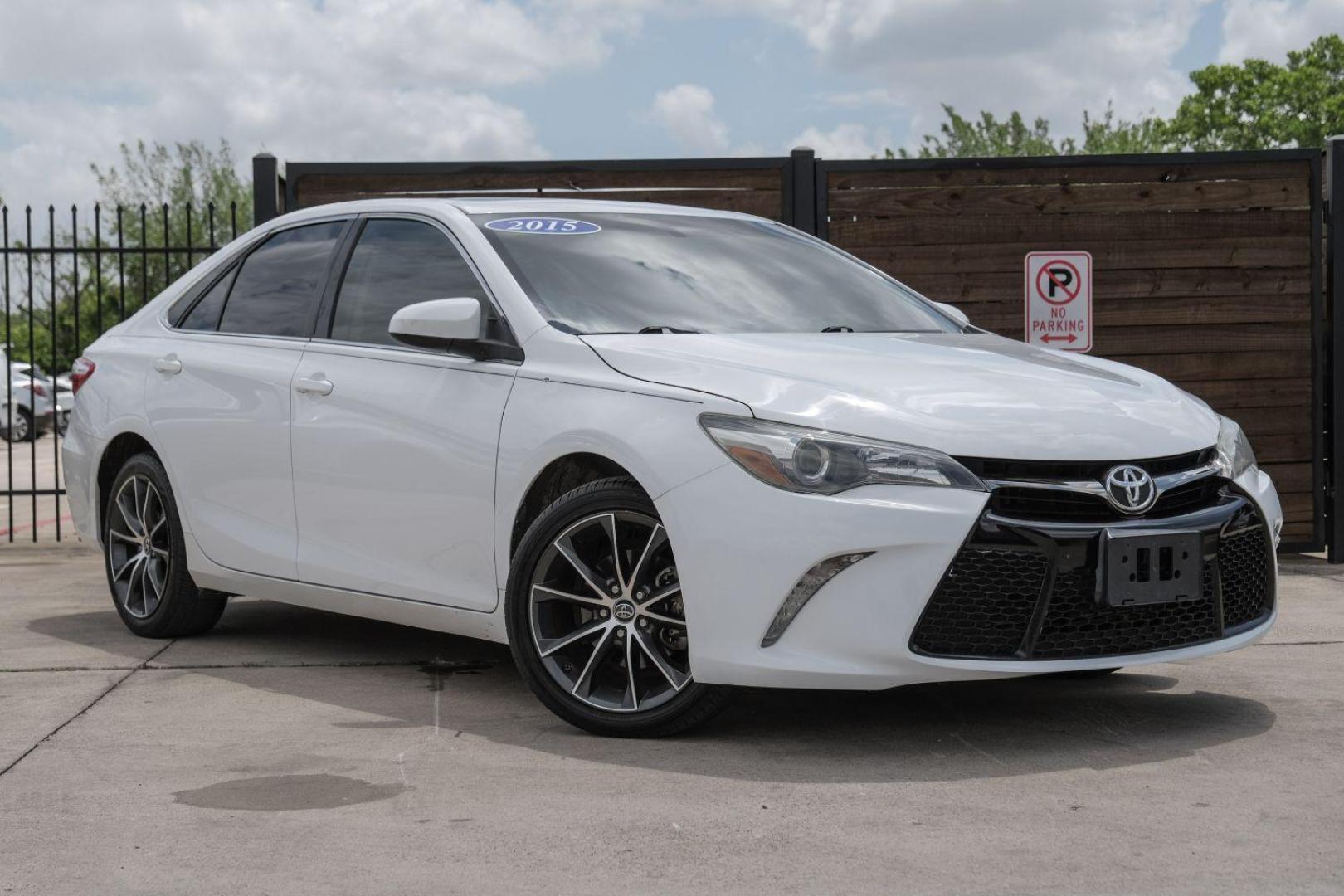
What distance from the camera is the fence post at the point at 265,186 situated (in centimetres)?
969

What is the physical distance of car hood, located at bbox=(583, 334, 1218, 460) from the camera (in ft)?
14.7

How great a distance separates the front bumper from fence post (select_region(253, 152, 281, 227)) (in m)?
5.79

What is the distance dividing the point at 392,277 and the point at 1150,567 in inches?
110

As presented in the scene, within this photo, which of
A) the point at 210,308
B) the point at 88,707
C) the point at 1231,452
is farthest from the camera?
the point at 210,308

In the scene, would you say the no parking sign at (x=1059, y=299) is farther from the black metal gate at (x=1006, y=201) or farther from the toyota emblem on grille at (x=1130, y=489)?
the toyota emblem on grille at (x=1130, y=489)

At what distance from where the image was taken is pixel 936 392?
463 centimetres

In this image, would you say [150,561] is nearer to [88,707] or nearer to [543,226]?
[88,707]

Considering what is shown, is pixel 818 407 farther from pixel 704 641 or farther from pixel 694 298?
pixel 694 298

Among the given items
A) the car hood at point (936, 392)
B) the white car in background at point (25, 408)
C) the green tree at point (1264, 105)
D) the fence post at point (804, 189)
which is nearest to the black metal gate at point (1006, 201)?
the fence post at point (804, 189)

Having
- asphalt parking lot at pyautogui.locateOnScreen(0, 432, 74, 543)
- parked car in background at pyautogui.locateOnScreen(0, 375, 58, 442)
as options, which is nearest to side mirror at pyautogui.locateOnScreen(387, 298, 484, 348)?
asphalt parking lot at pyautogui.locateOnScreen(0, 432, 74, 543)

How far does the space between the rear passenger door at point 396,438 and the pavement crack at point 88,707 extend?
0.75 meters

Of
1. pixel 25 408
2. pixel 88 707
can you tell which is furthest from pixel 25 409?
pixel 88 707

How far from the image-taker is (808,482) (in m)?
4.43

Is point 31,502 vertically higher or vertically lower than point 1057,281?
lower
